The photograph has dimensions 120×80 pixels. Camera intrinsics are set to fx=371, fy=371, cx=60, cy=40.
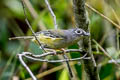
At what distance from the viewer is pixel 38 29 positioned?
4.61 metres

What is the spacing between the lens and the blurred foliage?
3.72 meters

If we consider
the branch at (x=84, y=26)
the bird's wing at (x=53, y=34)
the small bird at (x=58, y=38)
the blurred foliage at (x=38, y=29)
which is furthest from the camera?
the blurred foliage at (x=38, y=29)

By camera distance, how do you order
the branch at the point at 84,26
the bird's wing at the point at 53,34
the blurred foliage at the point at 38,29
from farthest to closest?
the blurred foliage at the point at 38,29, the bird's wing at the point at 53,34, the branch at the point at 84,26

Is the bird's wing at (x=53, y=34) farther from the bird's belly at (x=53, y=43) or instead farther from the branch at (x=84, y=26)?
the branch at (x=84, y=26)

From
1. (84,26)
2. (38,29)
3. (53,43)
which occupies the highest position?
(84,26)

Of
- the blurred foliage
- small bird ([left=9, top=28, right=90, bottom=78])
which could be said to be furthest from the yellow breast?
the blurred foliage

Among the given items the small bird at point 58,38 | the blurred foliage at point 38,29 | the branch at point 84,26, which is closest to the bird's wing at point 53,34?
the small bird at point 58,38

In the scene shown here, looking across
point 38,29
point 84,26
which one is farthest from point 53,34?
point 38,29

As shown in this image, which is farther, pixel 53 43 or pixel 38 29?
pixel 38 29

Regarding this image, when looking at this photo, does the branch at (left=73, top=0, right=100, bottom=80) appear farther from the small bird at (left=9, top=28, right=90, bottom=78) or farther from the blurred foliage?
the blurred foliage

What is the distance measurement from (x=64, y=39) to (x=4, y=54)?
7.32 ft

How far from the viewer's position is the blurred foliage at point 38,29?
3721 mm

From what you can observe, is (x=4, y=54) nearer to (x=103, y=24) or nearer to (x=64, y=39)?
(x=103, y=24)

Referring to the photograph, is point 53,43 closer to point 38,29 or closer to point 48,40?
point 48,40
